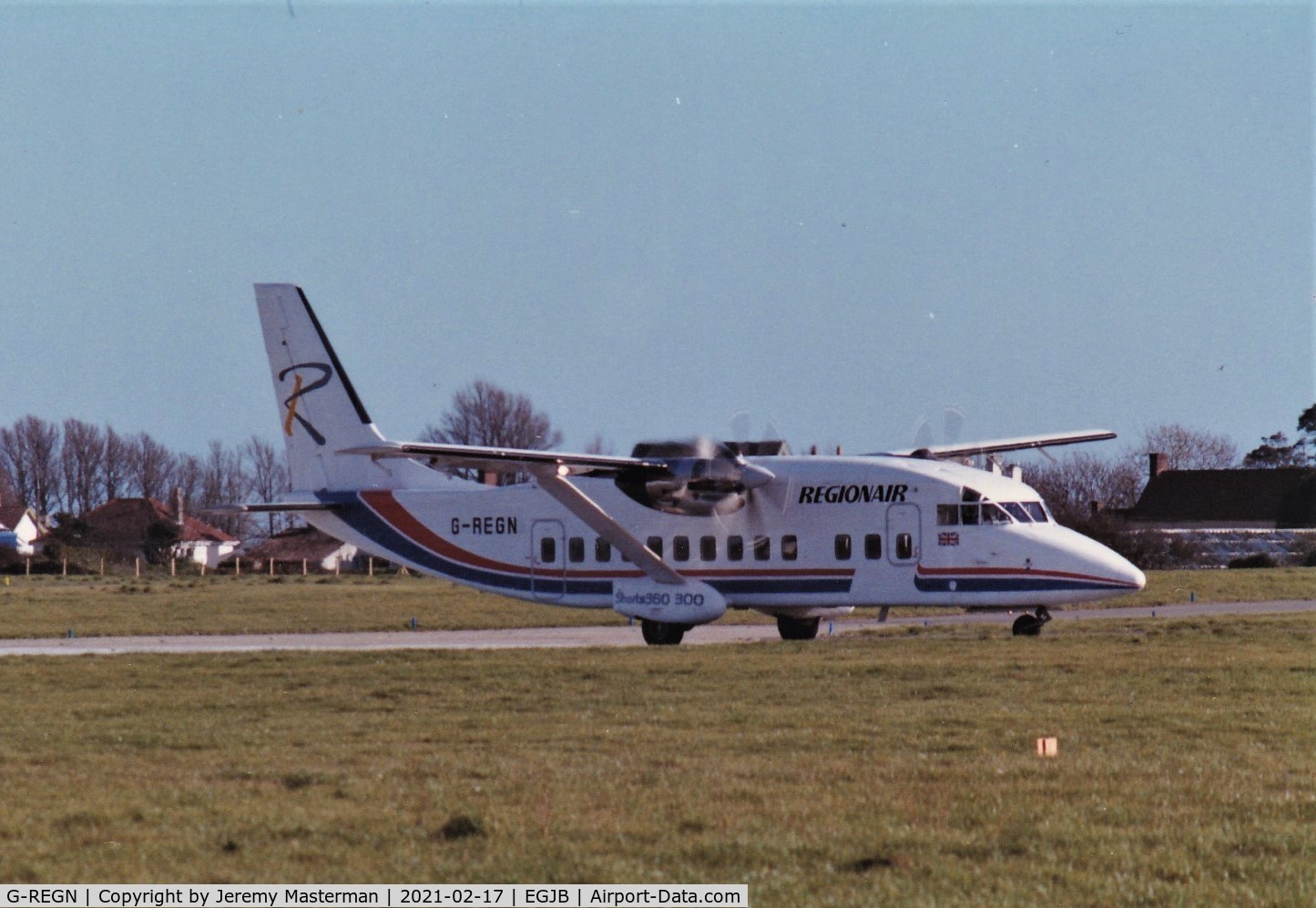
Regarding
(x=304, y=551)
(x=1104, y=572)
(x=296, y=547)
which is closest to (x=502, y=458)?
(x=1104, y=572)

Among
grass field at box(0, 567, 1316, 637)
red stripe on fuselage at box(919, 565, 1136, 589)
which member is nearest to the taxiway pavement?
grass field at box(0, 567, 1316, 637)

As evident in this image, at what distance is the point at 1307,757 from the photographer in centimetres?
1249

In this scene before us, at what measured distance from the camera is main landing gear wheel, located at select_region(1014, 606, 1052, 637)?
28953mm

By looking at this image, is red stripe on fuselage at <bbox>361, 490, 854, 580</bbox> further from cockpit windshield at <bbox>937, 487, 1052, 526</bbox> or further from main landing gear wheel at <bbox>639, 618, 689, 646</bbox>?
cockpit windshield at <bbox>937, 487, 1052, 526</bbox>

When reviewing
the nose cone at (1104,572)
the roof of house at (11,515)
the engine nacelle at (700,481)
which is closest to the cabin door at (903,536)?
the engine nacelle at (700,481)

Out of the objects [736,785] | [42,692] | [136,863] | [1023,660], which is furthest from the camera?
[1023,660]

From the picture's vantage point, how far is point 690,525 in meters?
30.3

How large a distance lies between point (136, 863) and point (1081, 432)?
28868mm

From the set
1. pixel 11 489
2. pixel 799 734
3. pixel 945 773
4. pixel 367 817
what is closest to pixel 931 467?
pixel 799 734

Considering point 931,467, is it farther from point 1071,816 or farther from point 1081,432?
point 1071,816

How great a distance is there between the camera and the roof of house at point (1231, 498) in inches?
3612

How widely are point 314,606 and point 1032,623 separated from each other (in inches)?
875
